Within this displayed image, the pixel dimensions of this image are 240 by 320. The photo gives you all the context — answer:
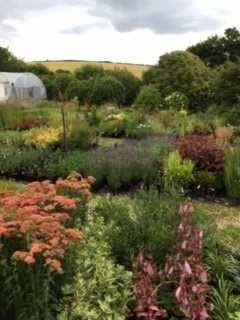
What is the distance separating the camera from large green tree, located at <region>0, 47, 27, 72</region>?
43.0 meters

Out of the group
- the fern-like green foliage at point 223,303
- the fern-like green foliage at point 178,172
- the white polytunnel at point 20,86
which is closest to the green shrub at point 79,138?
the fern-like green foliage at point 178,172

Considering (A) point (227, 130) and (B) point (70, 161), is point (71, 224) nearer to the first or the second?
(B) point (70, 161)

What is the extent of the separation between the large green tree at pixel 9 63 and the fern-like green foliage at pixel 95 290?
136 ft

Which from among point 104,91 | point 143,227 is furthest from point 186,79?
point 143,227

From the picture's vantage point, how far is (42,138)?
11.7 metres

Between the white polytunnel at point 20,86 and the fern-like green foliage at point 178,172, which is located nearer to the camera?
the fern-like green foliage at point 178,172

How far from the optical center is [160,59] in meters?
26.0

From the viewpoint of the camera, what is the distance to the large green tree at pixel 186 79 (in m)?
23.8

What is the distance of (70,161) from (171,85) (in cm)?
1652

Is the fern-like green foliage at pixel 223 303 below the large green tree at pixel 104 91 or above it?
above

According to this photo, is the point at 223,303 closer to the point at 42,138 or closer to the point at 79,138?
the point at 79,138

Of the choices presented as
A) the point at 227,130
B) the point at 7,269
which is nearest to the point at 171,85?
the point at 227,130

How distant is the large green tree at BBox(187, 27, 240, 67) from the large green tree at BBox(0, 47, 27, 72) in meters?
16.1

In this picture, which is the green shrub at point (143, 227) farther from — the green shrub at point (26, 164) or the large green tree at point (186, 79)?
the large green tree at point (186, 79)
